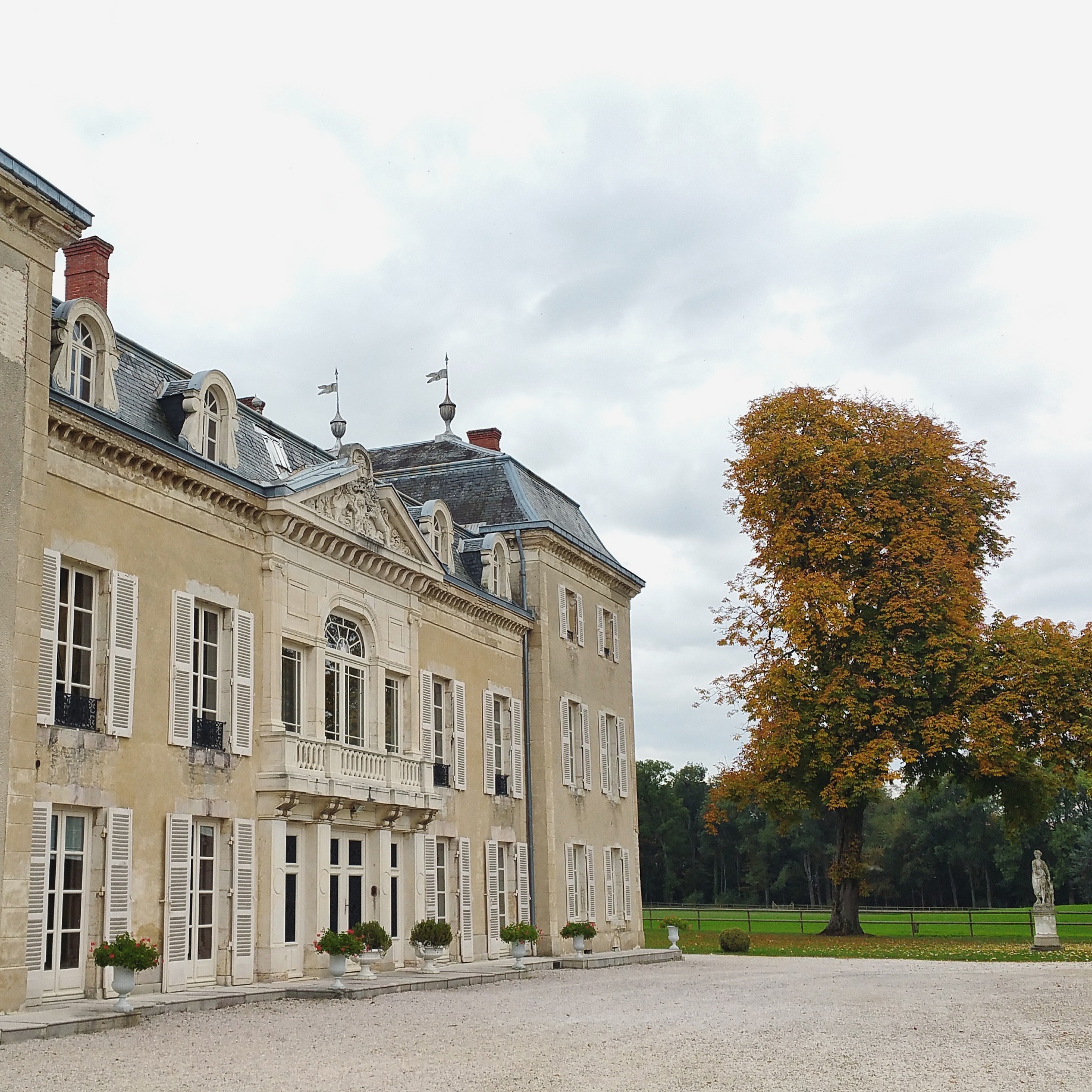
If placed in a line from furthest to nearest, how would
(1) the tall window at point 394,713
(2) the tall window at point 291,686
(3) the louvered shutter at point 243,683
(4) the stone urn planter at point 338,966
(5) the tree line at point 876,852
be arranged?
(5) the tree line at point 876,852, (1) the tall window at point 394,713, (2) the tall window at point 291,686, (3) the louvered shutter at point 243,683, (4) the stone urn planter at point 338,966

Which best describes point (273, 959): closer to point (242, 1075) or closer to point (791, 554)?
point (242, 1075)

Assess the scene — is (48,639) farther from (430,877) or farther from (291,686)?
(430,877)

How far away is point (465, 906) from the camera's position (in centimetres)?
2680

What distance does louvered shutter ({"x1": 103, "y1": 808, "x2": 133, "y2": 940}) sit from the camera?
16781mm

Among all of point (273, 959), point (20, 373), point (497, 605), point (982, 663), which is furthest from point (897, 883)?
point (20, 373)

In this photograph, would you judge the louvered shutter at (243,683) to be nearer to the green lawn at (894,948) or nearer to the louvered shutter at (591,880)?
the louvered shutter at (591,880)

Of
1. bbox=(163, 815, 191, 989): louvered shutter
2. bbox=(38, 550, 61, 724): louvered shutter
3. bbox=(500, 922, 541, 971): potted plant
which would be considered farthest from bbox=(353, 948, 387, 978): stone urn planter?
bbox=(38, 550, 61, 724): louvered shutter

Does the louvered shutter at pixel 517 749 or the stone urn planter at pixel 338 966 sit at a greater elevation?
the louvered shutter at pixel 517 749

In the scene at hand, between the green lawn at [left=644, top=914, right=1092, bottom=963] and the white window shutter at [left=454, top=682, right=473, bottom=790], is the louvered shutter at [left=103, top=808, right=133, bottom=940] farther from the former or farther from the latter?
the green lawn at [left=644, top=914, right=1092, bottom=963]

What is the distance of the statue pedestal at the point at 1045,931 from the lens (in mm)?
31609

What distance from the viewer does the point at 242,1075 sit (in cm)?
1102

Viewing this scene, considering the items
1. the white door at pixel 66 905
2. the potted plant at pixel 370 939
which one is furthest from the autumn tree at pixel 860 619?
the white door at pixel 66 905

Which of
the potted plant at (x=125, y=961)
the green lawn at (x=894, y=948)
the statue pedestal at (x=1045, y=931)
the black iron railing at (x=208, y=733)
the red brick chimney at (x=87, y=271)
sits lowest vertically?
the green lawn at (x=894, y=948)

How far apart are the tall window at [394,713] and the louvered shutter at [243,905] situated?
16.7ft
